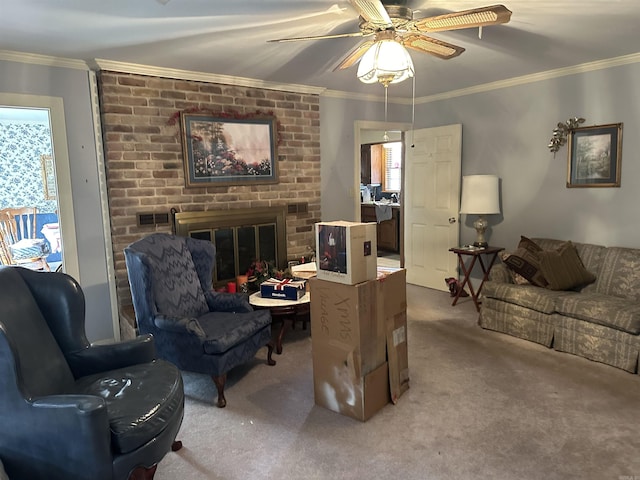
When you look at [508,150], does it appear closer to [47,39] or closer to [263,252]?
[263,252]

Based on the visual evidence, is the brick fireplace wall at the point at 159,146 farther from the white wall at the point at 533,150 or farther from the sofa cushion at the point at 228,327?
the sofa cushion at the point at 228,327

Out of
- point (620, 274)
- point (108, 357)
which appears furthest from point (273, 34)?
point (620, 274)

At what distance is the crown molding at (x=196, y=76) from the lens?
11.1ft

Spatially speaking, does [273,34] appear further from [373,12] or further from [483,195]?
[483,195]

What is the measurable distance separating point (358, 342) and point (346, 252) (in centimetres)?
50

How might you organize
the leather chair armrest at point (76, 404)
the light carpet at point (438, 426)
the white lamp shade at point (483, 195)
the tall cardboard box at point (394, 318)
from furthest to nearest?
the white lamp shade at point (483, 195), the tall cardboard box at point (394, 318), the light carpet at point (438, 426), the leather chair armrest at point (76, 404)

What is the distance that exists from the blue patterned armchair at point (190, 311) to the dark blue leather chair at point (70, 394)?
0.47 meters

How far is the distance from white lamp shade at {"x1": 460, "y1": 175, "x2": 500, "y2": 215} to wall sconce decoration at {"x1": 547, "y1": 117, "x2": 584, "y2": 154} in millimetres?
581

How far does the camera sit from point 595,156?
382 cm

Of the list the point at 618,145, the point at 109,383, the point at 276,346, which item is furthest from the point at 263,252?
the point at 618,145

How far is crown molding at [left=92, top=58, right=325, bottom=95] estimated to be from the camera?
11.1 feet

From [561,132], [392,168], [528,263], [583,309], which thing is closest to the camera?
[583,309]

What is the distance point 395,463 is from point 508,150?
3.49 m

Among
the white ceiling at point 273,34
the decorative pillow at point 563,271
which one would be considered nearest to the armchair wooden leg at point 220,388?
the white ceiling at point 273,34
